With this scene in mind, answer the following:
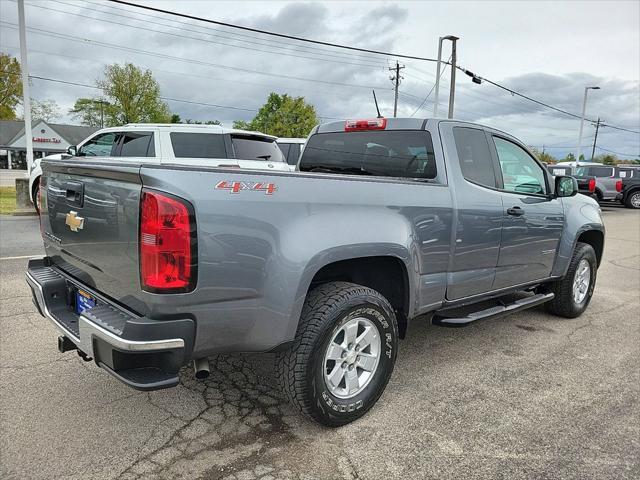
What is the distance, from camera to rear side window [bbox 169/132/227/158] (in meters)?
8.69

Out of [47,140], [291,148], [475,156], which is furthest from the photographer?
[47,140]

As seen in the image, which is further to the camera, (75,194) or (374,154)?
(374,154)

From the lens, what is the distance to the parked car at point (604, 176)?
22.5m

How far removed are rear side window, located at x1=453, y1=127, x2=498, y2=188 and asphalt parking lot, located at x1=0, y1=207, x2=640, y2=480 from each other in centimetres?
147

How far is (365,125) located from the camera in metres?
4.13

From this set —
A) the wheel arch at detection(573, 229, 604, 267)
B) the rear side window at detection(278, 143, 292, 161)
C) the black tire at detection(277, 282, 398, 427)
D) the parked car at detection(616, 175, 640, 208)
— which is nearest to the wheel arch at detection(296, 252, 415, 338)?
the black tire at detection(277, 282, 398, 427)

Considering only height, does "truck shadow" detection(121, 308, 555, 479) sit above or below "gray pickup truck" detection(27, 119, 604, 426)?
below

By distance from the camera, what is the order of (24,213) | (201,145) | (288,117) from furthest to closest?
1. (288,117)
2. (24,213)
3. (201,145)

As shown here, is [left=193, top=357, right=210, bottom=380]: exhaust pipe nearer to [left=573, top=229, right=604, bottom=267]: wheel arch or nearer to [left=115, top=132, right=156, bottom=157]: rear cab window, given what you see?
[left=573, top=229, right=604, bottom=267]: wheel arch

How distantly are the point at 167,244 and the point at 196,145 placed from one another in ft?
22.6

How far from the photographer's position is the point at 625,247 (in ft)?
36.2

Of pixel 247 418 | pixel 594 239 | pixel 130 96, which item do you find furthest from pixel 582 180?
pixel 130 96

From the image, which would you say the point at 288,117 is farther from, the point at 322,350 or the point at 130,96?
the point at 322,350

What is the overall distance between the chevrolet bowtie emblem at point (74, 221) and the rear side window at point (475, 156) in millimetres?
2594
